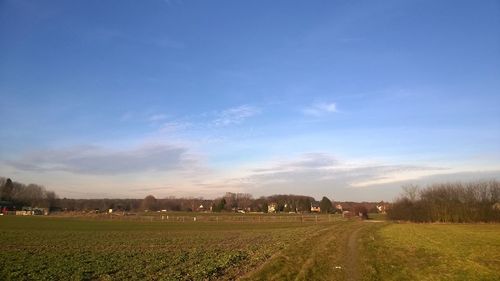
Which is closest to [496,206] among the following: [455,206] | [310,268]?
[455,206]

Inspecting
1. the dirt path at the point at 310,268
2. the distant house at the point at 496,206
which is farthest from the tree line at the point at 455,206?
the dirt path at the point at 310,268

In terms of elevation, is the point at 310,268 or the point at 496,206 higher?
the point at 496,206

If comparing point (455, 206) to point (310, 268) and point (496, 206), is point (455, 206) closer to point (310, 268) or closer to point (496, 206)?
point (496, 206)

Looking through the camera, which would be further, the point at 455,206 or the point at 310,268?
the point at 455,206

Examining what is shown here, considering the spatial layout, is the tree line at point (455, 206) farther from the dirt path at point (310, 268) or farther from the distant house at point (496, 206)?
the dirt path at point (310, 268)

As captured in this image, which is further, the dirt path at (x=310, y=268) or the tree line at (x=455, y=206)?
the tree line at (x=455, y=206)

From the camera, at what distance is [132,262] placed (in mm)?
22312

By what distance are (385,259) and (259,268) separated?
832 centimetres

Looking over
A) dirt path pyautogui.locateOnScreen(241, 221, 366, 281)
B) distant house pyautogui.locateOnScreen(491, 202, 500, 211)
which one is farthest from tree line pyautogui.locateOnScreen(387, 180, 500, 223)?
dirt path pyautogui.locateOnScreen(241, 221, 366, 281)

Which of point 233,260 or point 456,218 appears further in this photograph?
point 456,218

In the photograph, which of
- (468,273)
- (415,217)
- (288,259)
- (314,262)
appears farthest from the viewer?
(415,217)

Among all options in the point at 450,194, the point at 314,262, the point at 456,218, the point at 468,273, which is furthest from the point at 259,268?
the point at 450,194

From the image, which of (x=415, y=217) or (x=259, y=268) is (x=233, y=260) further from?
(x=415, y=217)

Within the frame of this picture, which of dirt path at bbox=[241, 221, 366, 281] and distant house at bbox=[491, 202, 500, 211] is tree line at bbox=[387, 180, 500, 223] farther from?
dirt path at bbox=[241, 221, 366, 281]
